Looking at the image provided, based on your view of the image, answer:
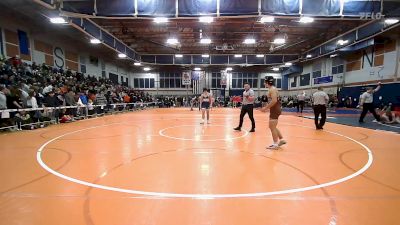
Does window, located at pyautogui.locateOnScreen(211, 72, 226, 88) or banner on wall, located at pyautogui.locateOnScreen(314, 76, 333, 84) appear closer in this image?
banner on wall, located at pyautogui.locateOnScreen(314, 76, 333, 84)

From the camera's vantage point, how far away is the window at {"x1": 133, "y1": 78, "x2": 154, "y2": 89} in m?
41.7

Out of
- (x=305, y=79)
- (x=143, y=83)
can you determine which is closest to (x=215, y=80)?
(x=143, y=83)

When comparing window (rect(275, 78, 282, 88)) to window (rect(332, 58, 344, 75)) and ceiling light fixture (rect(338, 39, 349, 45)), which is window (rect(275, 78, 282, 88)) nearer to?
window (rect(332, 58, 344, 75))

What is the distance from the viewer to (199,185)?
3799 millimetres

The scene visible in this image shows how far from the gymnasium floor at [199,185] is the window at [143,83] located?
35.8m

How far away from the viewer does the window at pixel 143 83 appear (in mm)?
41719

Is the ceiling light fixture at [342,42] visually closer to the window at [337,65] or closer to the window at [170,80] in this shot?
the window at [337,65]

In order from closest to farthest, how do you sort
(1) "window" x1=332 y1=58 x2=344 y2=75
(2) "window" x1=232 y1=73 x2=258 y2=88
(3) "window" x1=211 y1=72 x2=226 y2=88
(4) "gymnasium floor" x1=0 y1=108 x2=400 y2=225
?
1. (4) "gymnasium floor" x1=0 y1=108 x2=400 y2=225
2. (1) "window" x1=332 y1=58 x2=344 y2=75
3. (2) "window" x1=232 y1=73 x2=258 y2=88
4. (3) "window" x1=211 y1=72 x2=226 y2=88

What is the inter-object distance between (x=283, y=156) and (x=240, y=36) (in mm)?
20968

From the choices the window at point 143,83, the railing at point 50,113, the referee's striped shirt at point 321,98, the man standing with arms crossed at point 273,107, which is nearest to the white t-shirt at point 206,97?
the referee's striped shirt at point 321,98

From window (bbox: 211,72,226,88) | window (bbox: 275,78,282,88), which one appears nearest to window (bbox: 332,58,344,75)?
window (bbox: 275,78,282,88)

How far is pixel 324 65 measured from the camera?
31.2 m

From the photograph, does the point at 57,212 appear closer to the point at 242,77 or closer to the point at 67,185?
the point at 67,185

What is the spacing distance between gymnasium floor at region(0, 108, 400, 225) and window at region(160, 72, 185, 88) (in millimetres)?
35652
